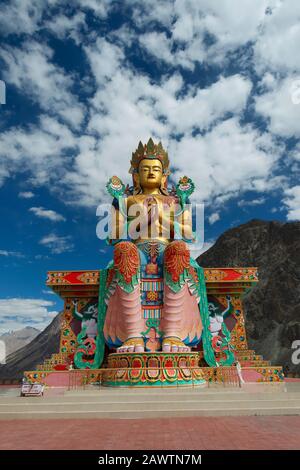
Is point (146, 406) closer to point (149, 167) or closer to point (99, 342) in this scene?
point (99, 342)

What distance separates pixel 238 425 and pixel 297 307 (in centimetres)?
3055

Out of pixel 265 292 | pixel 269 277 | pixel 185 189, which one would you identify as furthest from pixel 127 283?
pixel 269 277

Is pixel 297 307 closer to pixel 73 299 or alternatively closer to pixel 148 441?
pixel 73 299

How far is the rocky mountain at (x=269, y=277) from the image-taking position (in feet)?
103

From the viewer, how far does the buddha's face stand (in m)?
14.5

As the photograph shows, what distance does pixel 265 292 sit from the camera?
1483 inches

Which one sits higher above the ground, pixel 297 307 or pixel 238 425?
pixel 297 307

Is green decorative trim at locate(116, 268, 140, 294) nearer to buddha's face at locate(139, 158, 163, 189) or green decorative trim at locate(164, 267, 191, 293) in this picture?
green decorative trim at locate(164, 267, 191, 293)

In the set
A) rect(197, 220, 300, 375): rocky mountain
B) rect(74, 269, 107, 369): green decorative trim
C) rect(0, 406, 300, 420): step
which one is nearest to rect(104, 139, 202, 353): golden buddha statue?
rect(74, 269, 107, 369): green decorative trim

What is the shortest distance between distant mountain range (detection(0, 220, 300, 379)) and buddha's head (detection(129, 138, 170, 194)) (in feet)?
64.3

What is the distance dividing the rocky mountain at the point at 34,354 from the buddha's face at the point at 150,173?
2906 centimetres
